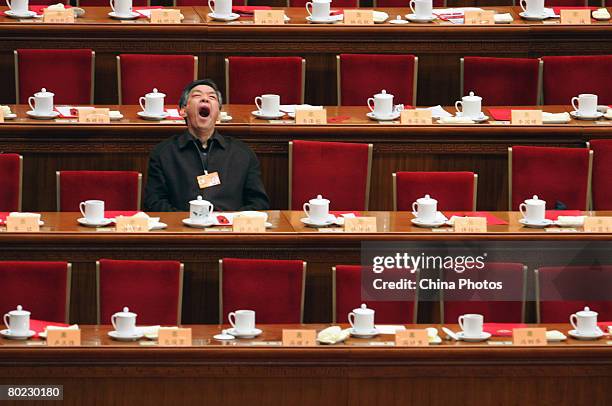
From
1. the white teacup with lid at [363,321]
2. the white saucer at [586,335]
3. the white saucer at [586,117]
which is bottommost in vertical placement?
the white saucer at [586,335]

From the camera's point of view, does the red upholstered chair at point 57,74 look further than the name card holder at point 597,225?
Yes

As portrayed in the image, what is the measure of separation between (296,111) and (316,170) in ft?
0.90

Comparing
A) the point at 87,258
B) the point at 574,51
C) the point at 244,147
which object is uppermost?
the point at 574,51

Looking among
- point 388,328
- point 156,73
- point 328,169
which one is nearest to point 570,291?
point 388,328

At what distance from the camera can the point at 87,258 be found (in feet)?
14.4

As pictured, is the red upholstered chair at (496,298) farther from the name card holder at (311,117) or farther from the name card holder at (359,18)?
the name card holder at (359,18)

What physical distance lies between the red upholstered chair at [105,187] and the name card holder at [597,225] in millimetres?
1300

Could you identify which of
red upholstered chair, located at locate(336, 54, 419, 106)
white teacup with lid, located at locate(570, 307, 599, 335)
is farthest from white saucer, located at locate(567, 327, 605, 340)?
red upholstered chair, located at locate(336, 54, 419, 106)

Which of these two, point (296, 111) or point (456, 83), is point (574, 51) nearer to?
point (456, 83)

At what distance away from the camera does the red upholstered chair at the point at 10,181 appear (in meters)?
4.70

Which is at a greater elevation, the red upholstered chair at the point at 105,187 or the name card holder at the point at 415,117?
the name card holder at the point at 415,117

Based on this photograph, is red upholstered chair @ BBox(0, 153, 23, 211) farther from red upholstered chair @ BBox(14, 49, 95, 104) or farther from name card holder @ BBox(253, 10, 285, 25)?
name card holder @ BBox(253, 10, 285, 25)
